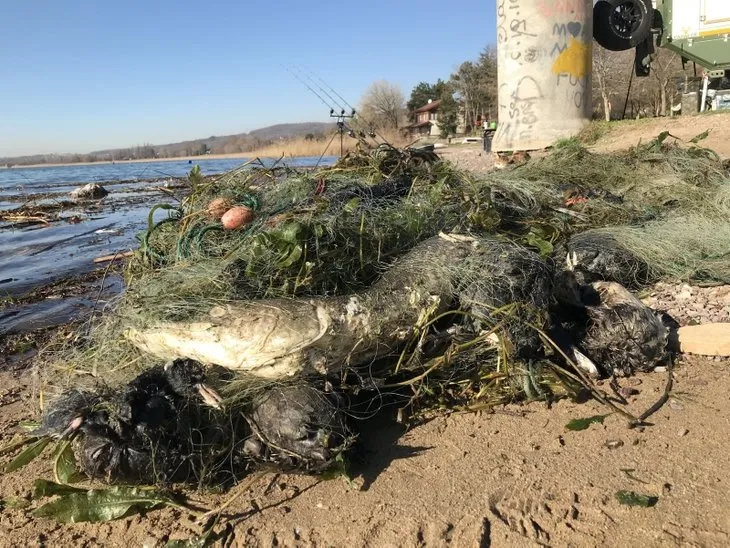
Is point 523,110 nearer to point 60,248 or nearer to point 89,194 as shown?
point 60,248

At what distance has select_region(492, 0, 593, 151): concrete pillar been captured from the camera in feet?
36.2

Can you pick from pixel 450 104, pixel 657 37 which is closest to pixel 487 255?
pixel 657 37

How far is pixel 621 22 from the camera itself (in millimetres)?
12766

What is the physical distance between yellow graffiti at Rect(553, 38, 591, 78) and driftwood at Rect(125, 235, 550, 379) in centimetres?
964

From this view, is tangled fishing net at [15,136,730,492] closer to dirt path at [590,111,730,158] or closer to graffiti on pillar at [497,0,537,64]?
dirt path at [590,111,730,158]

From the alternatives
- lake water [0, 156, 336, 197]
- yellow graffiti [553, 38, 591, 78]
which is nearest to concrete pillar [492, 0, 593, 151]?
yellow graffiti [553, 38, 591, 78]

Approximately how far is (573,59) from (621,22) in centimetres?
265

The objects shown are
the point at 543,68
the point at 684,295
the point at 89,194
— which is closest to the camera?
the point at 684,295

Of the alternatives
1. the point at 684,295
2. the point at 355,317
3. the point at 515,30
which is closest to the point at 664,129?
the point at 515,30

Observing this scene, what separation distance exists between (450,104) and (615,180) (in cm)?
5333

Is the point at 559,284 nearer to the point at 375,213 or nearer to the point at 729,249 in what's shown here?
the point at 375,213

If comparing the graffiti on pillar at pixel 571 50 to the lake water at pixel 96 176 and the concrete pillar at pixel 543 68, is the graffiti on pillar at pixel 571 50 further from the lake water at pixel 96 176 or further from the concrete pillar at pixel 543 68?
the lake water at pixel 96 176

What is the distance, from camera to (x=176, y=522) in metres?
2.16

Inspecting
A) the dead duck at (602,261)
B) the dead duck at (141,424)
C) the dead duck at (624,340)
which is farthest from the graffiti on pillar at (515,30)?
the dead duck at (141,424)
